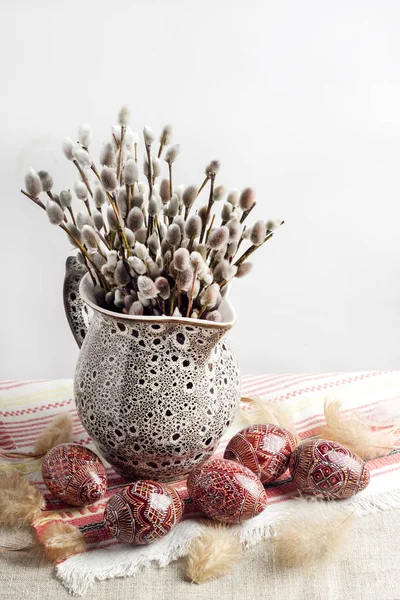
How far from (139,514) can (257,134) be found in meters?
1.06

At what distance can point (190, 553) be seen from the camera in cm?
Answer: 73

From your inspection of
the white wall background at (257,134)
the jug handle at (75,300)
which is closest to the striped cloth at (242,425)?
the jug handle at (75,300)

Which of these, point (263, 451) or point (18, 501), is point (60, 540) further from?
point (263, 451)

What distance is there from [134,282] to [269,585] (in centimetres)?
31

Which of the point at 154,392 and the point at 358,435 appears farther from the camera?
the point at 358,435

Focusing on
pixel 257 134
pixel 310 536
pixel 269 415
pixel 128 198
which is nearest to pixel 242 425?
pixel 269 415

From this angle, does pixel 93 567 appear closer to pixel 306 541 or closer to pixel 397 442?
pixel 306 541

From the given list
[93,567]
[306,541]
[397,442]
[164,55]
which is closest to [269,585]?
[306,541]

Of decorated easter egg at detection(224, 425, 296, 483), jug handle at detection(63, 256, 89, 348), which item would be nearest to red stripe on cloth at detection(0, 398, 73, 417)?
jug handle at detection(63, 256, 89, 348)

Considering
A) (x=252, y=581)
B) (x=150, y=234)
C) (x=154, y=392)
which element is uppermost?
(x=150, y=234)

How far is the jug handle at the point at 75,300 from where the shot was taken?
0.87 meters

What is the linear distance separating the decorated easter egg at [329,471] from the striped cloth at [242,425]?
0.09ft

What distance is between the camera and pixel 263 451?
0.82 m

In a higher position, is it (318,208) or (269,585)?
(318,208)
